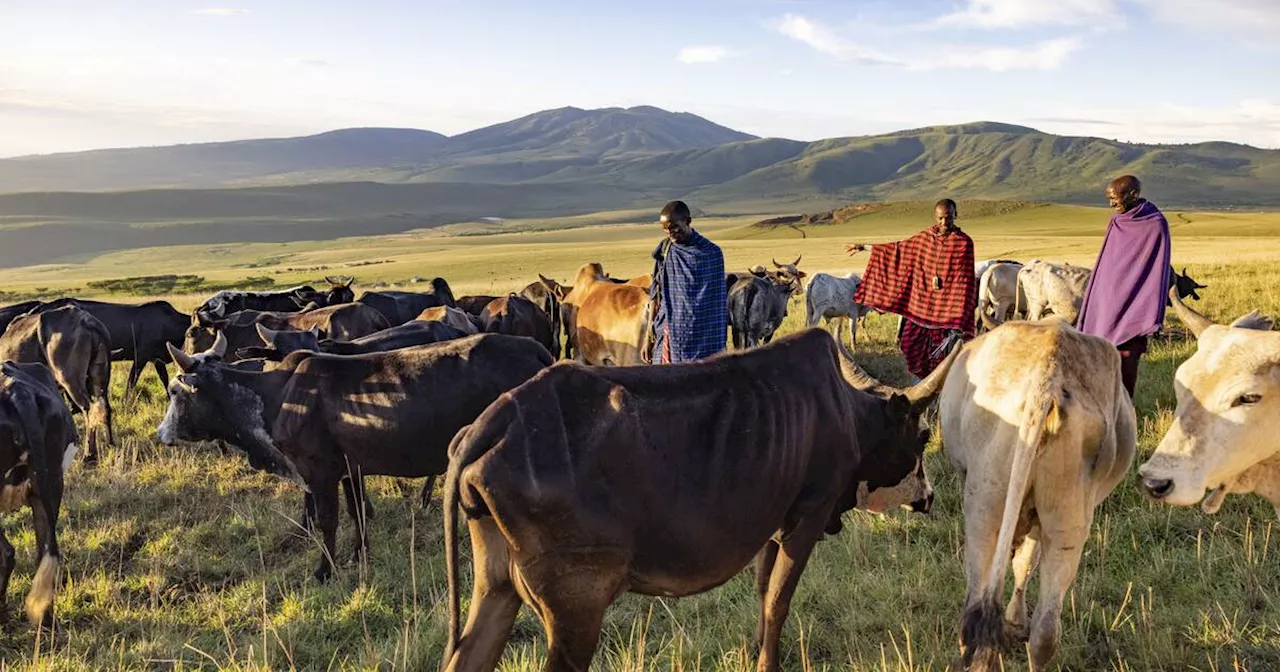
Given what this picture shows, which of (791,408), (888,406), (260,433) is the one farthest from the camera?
(260,433)

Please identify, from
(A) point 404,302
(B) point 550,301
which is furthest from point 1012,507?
(B) point 550,301

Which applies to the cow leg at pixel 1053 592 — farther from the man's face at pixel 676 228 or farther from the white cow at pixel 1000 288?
the white cow at pixel 1000 288

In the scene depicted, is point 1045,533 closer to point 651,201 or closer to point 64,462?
point 64,462

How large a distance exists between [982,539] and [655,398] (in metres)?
1.85

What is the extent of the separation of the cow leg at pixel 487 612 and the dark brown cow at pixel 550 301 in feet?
32.3

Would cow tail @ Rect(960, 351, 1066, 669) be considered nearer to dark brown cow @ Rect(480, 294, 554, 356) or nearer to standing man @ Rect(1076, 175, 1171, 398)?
standing man @ Rect(1076, 175, 1171, 398)

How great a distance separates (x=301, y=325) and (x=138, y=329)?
3112 millimetres

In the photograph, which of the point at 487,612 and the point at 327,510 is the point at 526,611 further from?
the point at 327,510

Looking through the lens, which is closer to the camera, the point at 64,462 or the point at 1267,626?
the point at 1267,626

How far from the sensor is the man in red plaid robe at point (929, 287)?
7.55 meters

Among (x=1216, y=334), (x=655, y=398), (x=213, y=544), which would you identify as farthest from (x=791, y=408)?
(x=213, y=544)

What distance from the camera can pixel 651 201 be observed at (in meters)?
196

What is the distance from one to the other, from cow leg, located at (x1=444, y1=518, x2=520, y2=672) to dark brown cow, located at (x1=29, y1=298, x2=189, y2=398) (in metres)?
10.7

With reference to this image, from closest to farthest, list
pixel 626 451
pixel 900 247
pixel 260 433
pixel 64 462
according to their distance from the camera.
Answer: pixel 626 451
pixel 64 462
pixel 260 433
pixel 900 247
